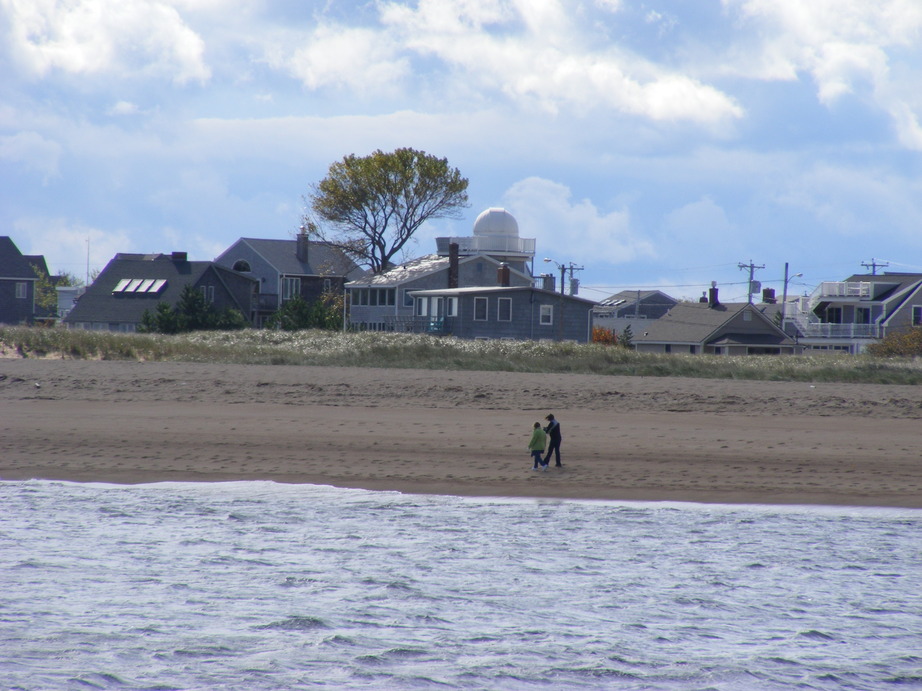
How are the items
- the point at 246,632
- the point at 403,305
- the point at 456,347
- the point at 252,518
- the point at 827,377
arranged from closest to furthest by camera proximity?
the point at 246,632, the point at 252,518, the point at 827,377, the point at 456,347, the point at 403,305

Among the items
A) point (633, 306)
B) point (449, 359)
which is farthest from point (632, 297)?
point (449, 359)

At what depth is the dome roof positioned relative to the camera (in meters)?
68.9

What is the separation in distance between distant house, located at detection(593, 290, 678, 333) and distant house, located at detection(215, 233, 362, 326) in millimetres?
23069

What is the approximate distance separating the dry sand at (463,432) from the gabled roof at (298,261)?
41.3m

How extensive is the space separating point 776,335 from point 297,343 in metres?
34.3

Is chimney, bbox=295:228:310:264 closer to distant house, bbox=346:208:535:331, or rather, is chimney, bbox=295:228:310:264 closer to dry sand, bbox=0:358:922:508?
distant house, bbox=346:208:535:331

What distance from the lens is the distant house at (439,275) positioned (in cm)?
6012

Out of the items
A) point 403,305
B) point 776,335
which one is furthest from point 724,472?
point 776,335

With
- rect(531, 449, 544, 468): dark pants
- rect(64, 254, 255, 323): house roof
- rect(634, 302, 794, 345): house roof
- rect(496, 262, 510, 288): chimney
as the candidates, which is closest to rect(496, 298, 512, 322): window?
rect(496, 262, 510, 288): chimney

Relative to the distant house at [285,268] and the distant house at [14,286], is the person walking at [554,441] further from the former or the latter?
the distant house at [14,286]

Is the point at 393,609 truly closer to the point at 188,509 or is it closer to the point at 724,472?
the point at 188,509

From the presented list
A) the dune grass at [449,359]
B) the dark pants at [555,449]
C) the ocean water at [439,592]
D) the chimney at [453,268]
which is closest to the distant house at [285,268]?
the chimney at [453,268]

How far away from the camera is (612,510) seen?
656 inches

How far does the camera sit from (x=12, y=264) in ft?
226
